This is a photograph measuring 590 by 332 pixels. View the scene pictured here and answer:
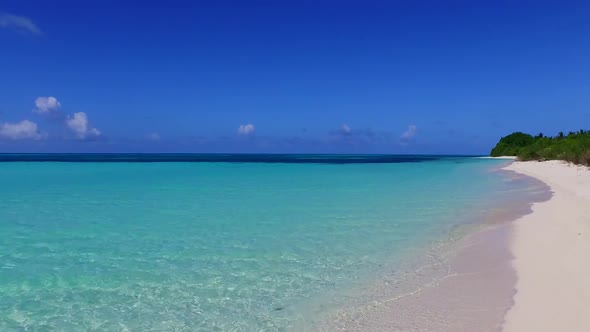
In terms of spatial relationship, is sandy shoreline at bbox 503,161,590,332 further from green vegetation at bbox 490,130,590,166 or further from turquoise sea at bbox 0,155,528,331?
green vegetation at bbox 490,130,590,166

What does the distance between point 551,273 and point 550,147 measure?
5445 cm

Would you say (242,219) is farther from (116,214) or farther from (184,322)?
(184,322)

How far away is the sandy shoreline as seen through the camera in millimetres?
4973

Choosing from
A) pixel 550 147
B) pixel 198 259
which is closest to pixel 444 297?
pixel 198 259

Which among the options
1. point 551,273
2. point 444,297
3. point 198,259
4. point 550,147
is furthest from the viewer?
point 550,147

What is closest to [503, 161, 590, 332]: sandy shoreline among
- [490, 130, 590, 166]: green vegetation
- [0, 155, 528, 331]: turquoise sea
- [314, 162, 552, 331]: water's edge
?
[314, 162, 552, 331]: water's edge

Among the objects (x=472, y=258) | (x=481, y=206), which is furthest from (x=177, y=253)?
(x=481, y=206)

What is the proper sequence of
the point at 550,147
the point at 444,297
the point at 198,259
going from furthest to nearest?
the point at 550,147 < the point at 198,259 < the point at 444,297

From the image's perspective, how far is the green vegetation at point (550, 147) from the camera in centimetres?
3550

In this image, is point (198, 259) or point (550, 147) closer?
point (198, 259)

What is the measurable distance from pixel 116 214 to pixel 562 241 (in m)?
14.2

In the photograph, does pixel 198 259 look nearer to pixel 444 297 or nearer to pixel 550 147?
pixel 444 297

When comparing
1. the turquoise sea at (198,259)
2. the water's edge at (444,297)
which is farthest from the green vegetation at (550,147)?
the water's edge at (444,297)

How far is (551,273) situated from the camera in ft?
22.2
